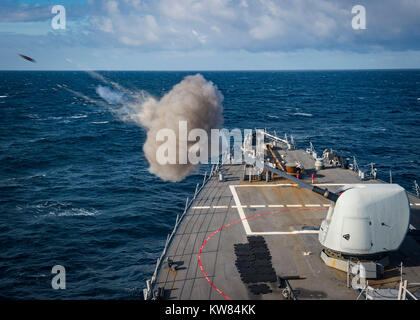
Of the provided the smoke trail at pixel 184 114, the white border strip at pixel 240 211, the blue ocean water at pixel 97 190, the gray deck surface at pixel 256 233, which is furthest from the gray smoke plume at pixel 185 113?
the blue ocean water at pixel 97 190

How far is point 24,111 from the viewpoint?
109500 millimetres

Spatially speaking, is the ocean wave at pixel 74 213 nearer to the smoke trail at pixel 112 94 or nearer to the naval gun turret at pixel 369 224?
the naval gun turret at pixel 369 224

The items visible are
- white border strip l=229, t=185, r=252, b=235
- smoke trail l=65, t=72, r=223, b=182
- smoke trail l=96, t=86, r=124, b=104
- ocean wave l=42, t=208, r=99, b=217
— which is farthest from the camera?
smoke trail l=96, t=86, r=124, b=104

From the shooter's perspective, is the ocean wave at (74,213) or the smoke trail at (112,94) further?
the smoke trail at (112,94)

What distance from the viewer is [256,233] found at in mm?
22453

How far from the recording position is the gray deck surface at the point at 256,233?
16891 millimetres

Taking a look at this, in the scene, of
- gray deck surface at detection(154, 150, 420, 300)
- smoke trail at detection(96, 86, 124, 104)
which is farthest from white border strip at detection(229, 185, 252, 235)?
smoke trail at detection(96, 86, 124, 104)

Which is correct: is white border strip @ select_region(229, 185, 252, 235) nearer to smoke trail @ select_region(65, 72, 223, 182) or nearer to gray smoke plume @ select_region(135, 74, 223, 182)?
smoke trail @ select_region(65, 72, 223, 182)

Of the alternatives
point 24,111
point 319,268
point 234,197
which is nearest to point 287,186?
point 234,197

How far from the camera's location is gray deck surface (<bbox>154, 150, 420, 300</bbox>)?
55.4 ft

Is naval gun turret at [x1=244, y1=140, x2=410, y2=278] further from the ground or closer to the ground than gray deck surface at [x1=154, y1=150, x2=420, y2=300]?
further from the ground

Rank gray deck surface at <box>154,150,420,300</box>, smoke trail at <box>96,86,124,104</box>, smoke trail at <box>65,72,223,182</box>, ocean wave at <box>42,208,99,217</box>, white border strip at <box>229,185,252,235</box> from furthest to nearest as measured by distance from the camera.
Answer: smoke trail at <box>96,86,124,104</box> < ocean wave at <box>42,208,99,217</box> < smoke trail at <box>65,72,223,182</box> < white border strip at <box>229,185,252,235</box> < gray deck surface at <box>154,150,420,300</box>

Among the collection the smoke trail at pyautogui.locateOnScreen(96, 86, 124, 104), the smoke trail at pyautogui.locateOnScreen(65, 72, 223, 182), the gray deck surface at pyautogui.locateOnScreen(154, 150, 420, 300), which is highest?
the smoke trail at pyautogui.locateOnScreen(96, 86, 124, 104)

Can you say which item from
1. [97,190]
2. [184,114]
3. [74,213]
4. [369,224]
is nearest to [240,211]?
[184,114]
